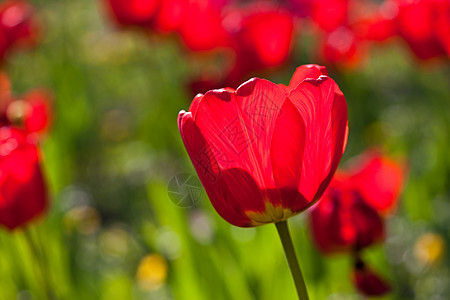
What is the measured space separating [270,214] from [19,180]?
1.67 feet

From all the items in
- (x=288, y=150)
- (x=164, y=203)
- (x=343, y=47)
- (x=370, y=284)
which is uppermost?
(x=288, y=150)

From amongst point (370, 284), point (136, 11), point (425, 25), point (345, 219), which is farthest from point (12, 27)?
point (370, 284)

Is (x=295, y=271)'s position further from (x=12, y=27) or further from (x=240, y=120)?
(x=12, y=27)

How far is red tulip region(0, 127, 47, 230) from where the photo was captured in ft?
3.07

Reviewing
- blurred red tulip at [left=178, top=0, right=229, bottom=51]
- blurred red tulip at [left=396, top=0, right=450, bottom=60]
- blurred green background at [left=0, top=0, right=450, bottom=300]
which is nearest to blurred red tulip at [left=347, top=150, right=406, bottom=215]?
blurred green background at [left=0, top=0, right=450, bottom=300]

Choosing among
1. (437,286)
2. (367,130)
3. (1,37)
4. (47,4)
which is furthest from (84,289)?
(47,4)

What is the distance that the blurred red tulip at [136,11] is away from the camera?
83.9 inches

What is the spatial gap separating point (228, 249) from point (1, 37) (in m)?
0.87

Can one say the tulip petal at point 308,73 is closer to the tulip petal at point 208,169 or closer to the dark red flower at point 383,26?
the tulip petal at point 208,169

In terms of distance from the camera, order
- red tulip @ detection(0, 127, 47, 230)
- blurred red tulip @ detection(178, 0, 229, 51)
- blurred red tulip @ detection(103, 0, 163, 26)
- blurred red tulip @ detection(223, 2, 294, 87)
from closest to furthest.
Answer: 1. red tulip @ detection(0, 127, 47, 230)
2. blurred red tulip @ detection(223, 2, 294, 87)
3. blurred red tulip @ detection(178, 0, 229, 51)
4. blurred red tulip @ detection(103, 0, 163, 26)

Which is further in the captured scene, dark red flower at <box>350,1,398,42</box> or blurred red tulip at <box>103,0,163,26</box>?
blurred red tulip at <box>103,0,163,26</box>

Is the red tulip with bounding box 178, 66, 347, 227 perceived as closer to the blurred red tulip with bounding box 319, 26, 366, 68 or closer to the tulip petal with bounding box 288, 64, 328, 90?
the tulip petal with bounding box 288, 64, 328, 90

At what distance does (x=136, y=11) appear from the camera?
7.09ft

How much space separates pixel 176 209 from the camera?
4.85ft
